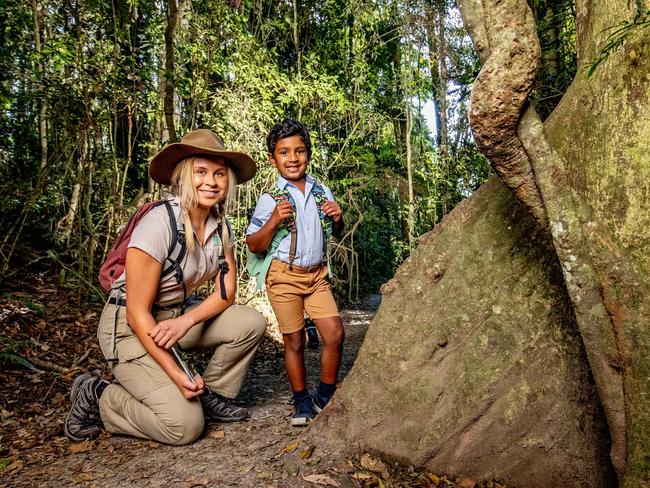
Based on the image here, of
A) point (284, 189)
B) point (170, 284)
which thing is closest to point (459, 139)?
point (284, 189)

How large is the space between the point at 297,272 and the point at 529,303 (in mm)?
1542

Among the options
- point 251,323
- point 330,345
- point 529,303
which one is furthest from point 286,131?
point 529,303

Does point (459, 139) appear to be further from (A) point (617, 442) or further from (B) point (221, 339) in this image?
(A) point (617, 442)

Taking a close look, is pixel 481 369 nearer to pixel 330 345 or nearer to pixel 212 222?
pixel 330 345

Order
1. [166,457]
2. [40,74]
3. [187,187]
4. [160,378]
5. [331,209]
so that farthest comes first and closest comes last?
1. [40,74]
2. [331,209]
3. [187,187]
4. [160,378]
5. [166,457]

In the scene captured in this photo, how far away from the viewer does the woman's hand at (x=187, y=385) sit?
3076 millimetres

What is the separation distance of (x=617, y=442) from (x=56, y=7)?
313 inches

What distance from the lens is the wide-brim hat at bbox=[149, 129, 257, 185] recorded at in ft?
10.6

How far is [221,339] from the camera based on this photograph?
11.8ft

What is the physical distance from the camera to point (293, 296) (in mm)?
3516

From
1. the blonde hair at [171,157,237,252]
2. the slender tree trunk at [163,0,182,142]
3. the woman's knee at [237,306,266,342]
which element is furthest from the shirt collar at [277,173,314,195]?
the slender tree trunk at [163,0,182,142]

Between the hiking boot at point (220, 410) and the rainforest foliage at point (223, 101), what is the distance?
2999mm

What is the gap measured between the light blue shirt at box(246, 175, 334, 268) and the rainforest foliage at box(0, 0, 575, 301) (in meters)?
2.22

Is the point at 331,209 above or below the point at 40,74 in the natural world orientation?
below
